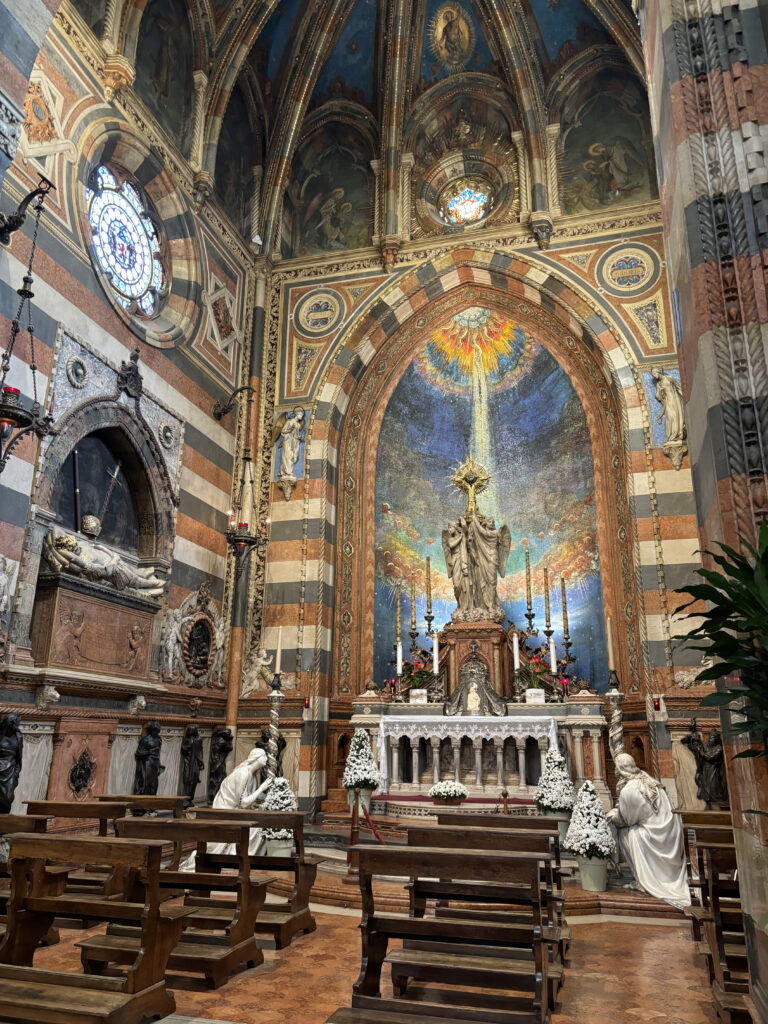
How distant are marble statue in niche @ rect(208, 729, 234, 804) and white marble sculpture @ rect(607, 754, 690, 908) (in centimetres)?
746

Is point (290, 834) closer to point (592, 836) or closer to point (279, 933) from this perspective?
point (279, 933)

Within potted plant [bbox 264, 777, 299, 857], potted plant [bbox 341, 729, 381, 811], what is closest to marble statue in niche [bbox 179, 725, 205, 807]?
potted plant [bbox 264, 777, 299, 857]

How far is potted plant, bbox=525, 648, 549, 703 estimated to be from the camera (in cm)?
1443

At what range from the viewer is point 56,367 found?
1100cm

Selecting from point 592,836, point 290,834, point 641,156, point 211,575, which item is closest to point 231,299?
point 211,575

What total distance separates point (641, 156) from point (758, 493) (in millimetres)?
14832

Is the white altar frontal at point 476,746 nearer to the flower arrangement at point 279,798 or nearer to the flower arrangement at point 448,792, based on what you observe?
the flower arrangement at point 448,792

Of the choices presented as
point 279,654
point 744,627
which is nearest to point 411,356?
point 279,654

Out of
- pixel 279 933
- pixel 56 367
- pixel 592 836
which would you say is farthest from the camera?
pixel 56 367

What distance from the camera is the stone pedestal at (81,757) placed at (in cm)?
1039

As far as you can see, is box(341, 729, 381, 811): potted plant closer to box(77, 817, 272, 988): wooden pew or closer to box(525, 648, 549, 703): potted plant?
box(77, 817, 272, 988): wooden pew

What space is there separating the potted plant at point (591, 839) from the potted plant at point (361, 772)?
2.81 metres

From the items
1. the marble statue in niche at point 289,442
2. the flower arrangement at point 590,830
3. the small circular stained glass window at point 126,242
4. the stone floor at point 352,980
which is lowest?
the stone floor at point 352,980

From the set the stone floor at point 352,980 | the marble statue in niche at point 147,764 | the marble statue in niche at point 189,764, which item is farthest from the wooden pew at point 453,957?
the marble statue in niche at point 189,764
